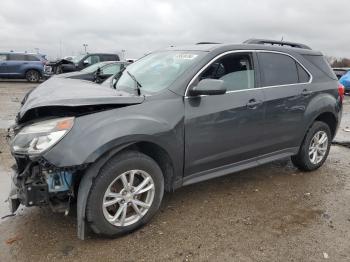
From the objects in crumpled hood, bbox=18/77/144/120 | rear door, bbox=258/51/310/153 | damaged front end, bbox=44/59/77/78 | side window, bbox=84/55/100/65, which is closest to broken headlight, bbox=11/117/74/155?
crumpled hood, bbox=18/77/144/120

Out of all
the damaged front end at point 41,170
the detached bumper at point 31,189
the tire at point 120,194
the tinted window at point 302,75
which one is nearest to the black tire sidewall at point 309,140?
the tinted window at point 302,75

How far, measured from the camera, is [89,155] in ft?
9.53

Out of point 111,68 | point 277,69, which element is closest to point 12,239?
point 277,69

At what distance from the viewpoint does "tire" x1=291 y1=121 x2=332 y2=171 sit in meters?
4.97

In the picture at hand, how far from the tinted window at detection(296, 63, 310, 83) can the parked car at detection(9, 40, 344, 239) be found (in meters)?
0.02

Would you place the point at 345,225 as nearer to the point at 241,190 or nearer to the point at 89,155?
the point at 241,190

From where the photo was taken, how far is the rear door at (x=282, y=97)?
4309 millimetres

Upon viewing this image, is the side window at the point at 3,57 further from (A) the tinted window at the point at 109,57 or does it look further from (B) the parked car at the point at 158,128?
(B) the parked car at the point at 158,128

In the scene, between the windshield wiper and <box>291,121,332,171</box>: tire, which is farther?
<box>291,121,332,171</box>: tire

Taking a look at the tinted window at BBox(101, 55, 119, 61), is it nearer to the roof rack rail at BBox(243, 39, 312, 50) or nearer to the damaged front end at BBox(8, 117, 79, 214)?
the roof rack rail at BBox(243, 39, 312, 50)

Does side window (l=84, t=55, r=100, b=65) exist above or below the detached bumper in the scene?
above

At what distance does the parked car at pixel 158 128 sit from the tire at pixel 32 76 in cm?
1708

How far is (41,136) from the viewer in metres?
2.92

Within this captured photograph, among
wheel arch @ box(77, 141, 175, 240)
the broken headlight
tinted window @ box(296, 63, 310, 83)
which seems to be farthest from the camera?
tinted window @ box(296, 63, 310, 83)
